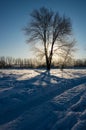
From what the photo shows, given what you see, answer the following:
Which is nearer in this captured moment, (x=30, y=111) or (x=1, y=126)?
(x=1, y=126)

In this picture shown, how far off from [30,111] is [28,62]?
8653 centimetres

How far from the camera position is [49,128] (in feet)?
14.6

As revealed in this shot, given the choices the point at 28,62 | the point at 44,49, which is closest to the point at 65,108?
the point at 44,49

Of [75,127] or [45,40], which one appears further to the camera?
[45,40]

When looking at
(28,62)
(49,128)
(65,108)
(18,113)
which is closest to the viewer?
(49,128)

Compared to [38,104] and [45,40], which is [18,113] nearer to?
[38,104]

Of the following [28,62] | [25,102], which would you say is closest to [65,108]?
[25,102]

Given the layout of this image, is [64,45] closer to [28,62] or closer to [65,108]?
[65,108]

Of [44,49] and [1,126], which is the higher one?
[44,49]

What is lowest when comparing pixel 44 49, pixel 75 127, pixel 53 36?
pixel 75 127

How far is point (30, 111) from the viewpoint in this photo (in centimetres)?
572

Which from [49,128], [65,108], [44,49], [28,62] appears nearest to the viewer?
[49,128]

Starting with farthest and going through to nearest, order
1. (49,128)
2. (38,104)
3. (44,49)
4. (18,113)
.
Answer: (44,49) < (38,104) < (18,113) < (49,128)

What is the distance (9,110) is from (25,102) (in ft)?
3.57
